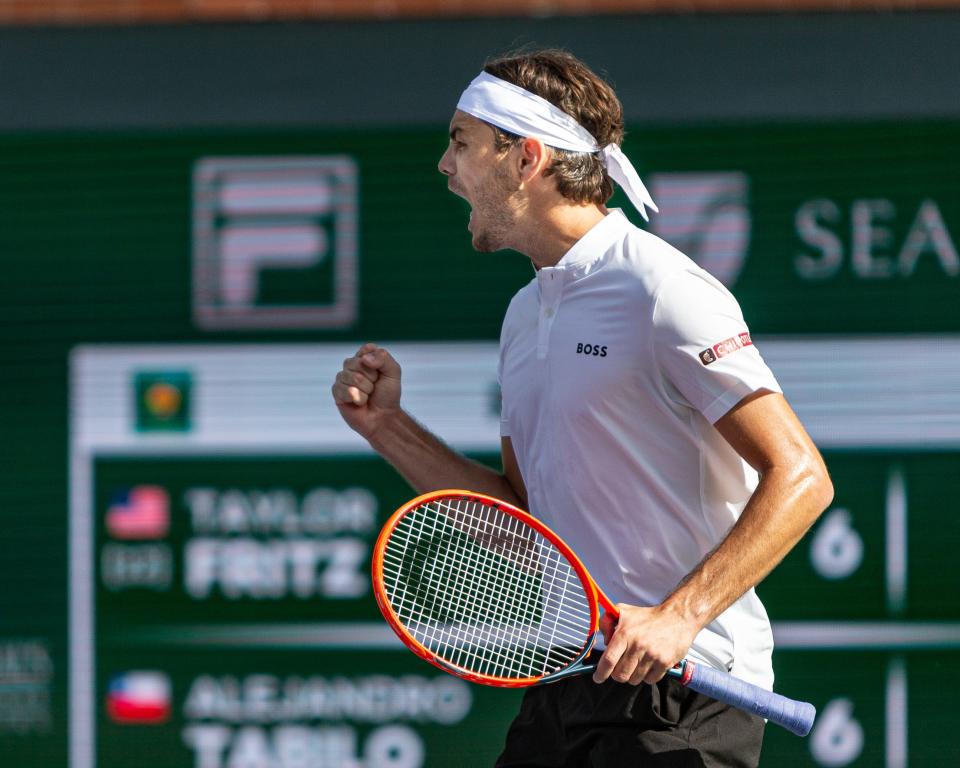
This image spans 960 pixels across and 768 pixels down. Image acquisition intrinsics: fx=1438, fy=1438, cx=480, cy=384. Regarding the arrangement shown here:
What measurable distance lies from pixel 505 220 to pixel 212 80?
3.07m

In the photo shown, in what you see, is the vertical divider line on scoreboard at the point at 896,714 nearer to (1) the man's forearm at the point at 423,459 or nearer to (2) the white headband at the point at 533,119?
(1) the man's forearm at the point at 423,459

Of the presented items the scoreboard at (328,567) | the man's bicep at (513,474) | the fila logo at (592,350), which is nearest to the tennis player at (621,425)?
the fila logo at (592,350)

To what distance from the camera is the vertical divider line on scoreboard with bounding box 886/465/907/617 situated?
208 inches

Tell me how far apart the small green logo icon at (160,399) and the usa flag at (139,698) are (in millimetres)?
940

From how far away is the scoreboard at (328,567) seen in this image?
17.4ft

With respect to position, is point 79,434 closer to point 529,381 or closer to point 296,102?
point 296,102

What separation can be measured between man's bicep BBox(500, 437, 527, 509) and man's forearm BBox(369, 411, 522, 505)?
0.04 meters

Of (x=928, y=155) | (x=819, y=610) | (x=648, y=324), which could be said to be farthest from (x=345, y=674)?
(x=648, y=324)

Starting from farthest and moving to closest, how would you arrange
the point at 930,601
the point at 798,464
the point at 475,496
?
the point at 930,601
the point at 475,496
the point at 798,464

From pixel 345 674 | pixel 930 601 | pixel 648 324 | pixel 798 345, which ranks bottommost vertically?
pixel 345 674

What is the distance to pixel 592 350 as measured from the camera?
7.98 ft

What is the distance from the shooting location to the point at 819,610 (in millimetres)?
5305

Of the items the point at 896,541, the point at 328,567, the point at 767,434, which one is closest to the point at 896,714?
the point at 896,541

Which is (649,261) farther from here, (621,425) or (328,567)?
(328,567)
